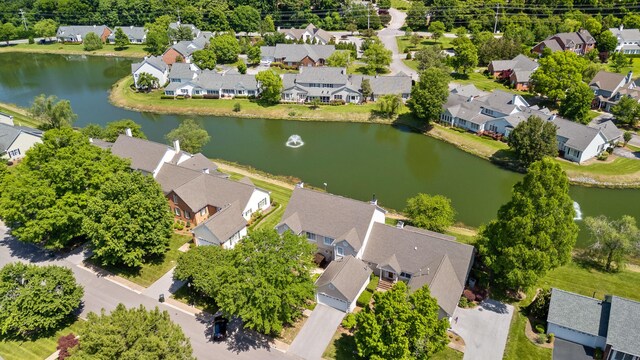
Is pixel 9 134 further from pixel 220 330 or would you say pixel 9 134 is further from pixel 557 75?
pixel 557 75

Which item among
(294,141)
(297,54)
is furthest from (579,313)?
(297,54)

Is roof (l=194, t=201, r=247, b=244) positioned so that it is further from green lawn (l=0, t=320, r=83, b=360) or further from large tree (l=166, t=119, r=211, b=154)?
large tree (l=166, t=119, r=211, b=154)

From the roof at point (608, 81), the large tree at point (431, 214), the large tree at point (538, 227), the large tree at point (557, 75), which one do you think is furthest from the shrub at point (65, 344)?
the roof at point (608, 81)

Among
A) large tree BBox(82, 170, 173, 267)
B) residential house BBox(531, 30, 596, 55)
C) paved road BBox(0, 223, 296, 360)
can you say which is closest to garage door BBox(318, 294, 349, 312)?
paved road BBox(0, 223, 296, 360)

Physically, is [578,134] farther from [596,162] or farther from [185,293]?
[185,293]

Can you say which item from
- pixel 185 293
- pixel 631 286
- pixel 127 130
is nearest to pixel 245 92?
pixel 127 130
